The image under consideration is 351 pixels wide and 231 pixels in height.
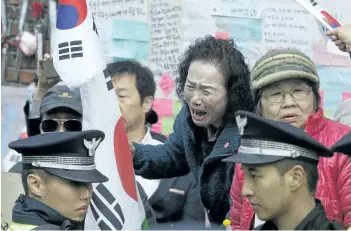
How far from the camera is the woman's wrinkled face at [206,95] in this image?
15.8ft

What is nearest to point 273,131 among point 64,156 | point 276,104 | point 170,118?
point 276,104

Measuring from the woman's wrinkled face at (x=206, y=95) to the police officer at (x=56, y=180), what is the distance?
2.18 ft

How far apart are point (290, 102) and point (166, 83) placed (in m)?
2.61

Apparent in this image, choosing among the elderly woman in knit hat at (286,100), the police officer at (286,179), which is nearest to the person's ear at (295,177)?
the police officer at (286,179)

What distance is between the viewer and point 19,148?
14.1 feet

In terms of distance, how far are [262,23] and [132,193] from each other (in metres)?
2.12

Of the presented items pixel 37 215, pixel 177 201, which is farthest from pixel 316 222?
pixel 177 201

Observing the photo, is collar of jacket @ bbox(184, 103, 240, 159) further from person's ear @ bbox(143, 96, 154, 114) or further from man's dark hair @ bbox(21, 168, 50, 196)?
person's ear @ bbox(143, 96, 154, 114)

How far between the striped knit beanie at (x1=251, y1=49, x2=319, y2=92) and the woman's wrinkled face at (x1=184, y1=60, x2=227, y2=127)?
0.37 m

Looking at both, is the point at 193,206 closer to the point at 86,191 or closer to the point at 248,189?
the point at 86,191

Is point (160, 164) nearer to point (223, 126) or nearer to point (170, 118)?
point (223, 126)

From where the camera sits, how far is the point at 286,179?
3670mm

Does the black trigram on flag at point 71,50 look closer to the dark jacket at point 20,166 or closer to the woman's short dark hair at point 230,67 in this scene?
the woman's short dark hair at point 230,67

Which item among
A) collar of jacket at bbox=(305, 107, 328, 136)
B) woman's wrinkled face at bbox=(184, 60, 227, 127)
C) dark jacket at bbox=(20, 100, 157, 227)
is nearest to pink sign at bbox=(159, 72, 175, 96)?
dark jacket at bbox=(20, 100, 157, 227)
